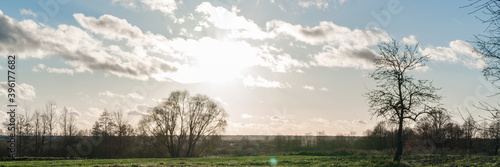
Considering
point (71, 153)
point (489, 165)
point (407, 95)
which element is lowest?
point (71, 153)

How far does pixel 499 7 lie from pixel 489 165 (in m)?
20.3

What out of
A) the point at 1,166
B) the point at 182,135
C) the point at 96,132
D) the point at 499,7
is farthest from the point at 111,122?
the point at 499,7

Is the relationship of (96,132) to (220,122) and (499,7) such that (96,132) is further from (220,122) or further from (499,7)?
(499,7)

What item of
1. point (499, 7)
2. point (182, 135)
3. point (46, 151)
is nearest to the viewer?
point (499, 7)

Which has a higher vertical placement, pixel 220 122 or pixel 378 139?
pixel 220 122

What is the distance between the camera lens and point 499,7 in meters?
6.55

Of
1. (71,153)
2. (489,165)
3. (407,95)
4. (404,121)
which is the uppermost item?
(407,95)

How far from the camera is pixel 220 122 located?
220 feet

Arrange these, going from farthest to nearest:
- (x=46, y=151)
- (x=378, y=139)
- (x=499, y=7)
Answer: (x=378, y=139) → (x=46, y=151) → (x=499, y=7)

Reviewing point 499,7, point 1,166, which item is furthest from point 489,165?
point 1,166

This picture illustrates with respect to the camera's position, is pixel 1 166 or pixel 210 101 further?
pixel 210 101

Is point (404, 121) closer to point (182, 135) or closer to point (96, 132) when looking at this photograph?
point (182, 135)

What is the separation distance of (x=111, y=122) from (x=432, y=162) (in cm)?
6809

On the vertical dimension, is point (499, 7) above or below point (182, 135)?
above
